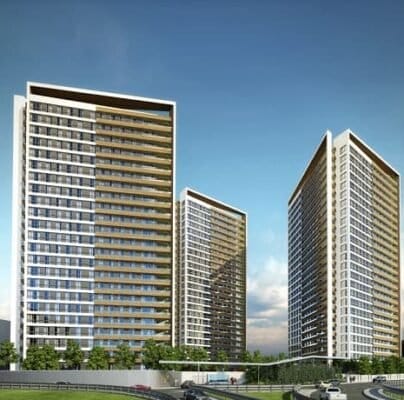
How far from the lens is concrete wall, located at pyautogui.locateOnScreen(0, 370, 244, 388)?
116 metres

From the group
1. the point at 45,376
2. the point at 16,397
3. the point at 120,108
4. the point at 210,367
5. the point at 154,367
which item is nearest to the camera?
the point at 16,397

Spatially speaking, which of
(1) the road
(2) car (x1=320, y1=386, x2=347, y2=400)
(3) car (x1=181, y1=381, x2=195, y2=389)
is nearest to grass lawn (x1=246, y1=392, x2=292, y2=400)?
(1) the road

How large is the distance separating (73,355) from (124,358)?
11.2 meters

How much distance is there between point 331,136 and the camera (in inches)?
7653

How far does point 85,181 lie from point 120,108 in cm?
2249

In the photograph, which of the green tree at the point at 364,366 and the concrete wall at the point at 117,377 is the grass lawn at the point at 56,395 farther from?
the green tree at the point at 364,366

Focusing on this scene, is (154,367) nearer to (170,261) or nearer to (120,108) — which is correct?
(170,261)

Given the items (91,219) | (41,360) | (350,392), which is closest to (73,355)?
(41,360)

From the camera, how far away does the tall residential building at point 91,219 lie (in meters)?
157

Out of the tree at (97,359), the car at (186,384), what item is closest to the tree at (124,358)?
the tree at (97,359)

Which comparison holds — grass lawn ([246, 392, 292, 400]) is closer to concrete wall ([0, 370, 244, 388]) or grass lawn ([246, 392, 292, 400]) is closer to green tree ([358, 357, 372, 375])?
concrete wall ([0, 370, 244, 388])

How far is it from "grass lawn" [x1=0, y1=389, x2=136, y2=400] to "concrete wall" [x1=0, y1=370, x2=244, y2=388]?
839 inches

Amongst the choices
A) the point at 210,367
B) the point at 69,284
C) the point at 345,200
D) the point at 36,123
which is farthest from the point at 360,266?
the point at 36,123

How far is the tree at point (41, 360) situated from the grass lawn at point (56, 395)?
43976 mm
